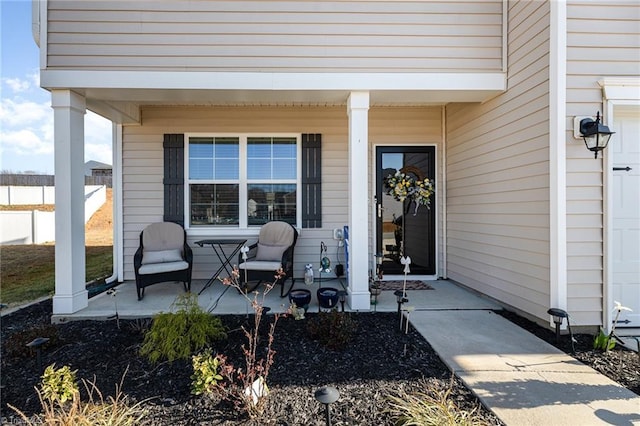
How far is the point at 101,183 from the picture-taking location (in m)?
15.4

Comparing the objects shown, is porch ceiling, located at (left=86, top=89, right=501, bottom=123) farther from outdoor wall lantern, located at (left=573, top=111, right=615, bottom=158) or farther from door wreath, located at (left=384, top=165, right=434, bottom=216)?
door wreath, located at (left=384, top=165, right=434, bottom=216)

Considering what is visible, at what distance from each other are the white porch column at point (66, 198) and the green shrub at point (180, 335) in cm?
152

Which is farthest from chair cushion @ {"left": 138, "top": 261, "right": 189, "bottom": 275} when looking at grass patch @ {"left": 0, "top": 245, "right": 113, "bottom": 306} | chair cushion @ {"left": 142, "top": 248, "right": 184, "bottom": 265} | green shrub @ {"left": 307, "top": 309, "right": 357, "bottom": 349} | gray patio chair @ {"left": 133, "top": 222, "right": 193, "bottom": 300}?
green shrub @ {"left": 307, "top": 309, "right": 357, "bottom": 349}

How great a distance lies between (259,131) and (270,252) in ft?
6.13

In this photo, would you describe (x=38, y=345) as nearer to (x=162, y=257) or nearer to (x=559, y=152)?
(x=162, y=257)

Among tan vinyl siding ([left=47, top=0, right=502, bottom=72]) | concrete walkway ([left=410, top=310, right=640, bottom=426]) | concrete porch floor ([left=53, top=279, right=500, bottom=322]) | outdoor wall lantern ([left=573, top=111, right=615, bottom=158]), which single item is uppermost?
tan vinyl siding ([left=47, top=0, right=502, bottom=72])

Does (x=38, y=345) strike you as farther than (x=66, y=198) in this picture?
No

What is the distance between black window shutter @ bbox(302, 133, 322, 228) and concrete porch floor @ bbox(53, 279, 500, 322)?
1.10 meters

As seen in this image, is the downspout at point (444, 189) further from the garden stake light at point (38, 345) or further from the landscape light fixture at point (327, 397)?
the garden stake light at point (38, 345)

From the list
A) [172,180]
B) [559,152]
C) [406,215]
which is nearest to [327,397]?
[559,152]

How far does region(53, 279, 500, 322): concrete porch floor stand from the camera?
11.2 ft

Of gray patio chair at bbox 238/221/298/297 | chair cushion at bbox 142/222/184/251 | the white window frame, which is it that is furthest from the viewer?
the white window frame

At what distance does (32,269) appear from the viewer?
590 centimetres

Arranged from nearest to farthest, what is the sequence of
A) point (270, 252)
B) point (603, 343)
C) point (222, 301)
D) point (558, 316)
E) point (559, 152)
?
point (603, 343) → point (558, 316) → point (559, 152) → point (222, 301) → point (270, 252)
